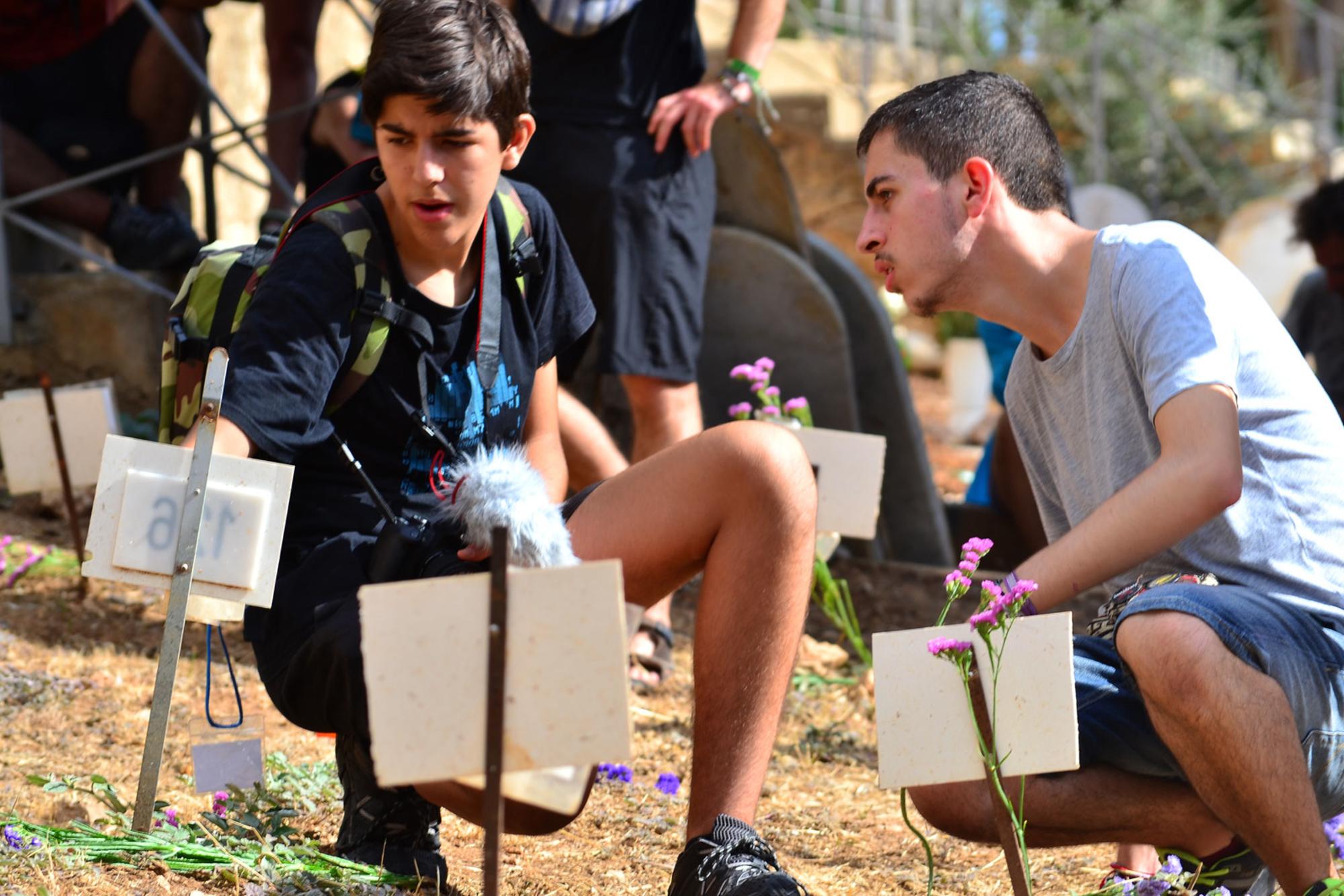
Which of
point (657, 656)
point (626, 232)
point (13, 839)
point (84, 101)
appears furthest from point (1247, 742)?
point (84, 101)

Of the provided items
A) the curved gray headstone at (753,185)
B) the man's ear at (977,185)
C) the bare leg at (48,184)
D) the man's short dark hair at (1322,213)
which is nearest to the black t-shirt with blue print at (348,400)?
the man's ear at (977,185)

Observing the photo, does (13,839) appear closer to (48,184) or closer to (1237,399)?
(1237,399)

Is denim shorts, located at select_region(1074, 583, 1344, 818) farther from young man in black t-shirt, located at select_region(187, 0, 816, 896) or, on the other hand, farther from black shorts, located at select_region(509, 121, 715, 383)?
black shorts, located at select_region(509, 121, 715, 383)

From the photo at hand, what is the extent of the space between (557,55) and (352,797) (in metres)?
1.92

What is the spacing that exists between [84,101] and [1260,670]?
13.5ft

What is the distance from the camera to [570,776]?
1682 millimetres

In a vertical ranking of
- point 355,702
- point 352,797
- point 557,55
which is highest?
point 557,55

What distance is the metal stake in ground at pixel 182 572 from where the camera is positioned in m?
1.90

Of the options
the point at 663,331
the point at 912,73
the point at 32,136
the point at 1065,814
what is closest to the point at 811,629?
the point at 663,331

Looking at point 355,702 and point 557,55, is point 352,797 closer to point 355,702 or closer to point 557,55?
point 355,702

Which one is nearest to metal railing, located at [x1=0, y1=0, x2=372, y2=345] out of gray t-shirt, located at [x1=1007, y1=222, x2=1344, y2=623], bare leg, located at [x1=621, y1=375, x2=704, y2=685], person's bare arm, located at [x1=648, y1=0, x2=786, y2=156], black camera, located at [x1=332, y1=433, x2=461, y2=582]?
person's bare arm, located at [x1=648, y1=0, x2=786, y2=156]

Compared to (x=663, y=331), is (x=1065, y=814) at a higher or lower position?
lower

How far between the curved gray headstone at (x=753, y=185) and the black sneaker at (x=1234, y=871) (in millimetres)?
2651

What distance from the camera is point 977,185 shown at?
2172 mm
